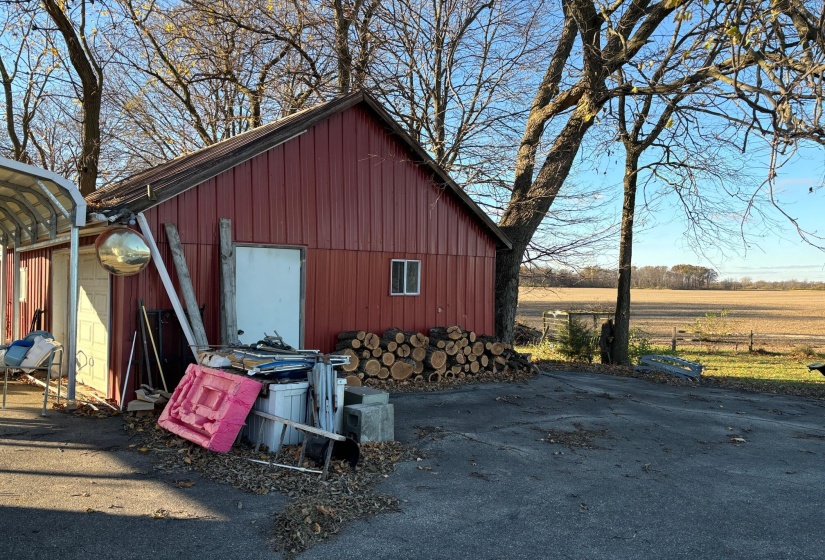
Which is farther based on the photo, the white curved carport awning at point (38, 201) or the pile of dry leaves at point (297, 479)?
the white curved carport awning at point (38, 201)

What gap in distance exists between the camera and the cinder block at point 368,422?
697cm

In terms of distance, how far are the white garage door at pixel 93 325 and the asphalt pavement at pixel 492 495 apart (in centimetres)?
103

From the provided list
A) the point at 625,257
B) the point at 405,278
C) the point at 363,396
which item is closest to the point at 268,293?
the point at 405,278

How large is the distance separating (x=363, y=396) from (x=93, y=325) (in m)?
5.23

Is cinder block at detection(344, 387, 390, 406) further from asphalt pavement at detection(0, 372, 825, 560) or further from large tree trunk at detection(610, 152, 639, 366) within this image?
large tree trunk at detection(610, 152, 639, 366)

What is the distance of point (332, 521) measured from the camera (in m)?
4.82

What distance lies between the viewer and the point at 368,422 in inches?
276

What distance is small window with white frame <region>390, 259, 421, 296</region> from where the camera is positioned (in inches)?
471

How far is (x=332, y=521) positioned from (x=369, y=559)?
2.11ft

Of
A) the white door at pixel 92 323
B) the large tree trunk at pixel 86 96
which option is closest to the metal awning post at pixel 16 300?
the white door at pixel 92 323

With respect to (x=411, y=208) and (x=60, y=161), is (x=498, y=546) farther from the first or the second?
(x=60, y=161)

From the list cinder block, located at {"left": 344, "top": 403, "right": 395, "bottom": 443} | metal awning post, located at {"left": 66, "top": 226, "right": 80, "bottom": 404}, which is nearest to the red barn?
metal awning post, located at {"left": 66, "top": 226, "right": 80, "bottom": 404}

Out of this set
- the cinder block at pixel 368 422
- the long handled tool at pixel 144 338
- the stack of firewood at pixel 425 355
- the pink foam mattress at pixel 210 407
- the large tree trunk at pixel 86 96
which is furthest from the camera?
the large tree trunk at pixel 86 96

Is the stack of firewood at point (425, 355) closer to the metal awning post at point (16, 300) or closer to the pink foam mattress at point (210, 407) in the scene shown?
the pink foam mattress at point (210, 407)
